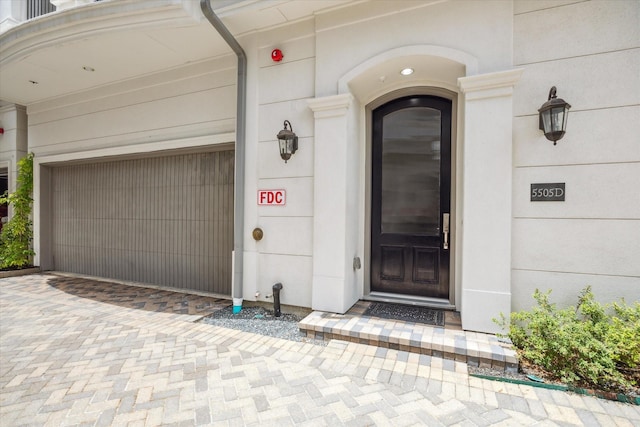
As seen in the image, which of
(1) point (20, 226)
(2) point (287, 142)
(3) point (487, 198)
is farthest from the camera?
(1) point (20, 226)

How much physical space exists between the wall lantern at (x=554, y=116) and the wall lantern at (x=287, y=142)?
8.77ft

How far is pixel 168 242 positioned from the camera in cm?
532

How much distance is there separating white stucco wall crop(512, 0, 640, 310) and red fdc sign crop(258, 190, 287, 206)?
2689 mm

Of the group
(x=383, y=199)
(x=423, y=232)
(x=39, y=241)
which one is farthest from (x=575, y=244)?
(x=39, y=241)

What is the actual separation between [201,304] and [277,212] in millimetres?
1930

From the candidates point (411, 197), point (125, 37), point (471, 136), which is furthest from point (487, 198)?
point (125, 37)

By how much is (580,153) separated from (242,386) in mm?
3771

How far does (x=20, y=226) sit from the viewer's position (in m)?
6.38

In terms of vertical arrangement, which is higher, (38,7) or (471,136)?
(38,7)

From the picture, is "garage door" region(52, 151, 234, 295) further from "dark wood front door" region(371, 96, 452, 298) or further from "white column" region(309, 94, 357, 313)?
"dark wood front door" region(371, 96, 452, 298)

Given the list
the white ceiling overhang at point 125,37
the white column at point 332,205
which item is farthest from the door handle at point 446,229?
the white ceiling overhang at point 125,37

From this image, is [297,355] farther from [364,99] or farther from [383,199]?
[364,99]

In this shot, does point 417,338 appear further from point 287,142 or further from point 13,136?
point 13,136

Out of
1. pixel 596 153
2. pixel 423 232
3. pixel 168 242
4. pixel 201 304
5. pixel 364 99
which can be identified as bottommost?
pixel 201 304
